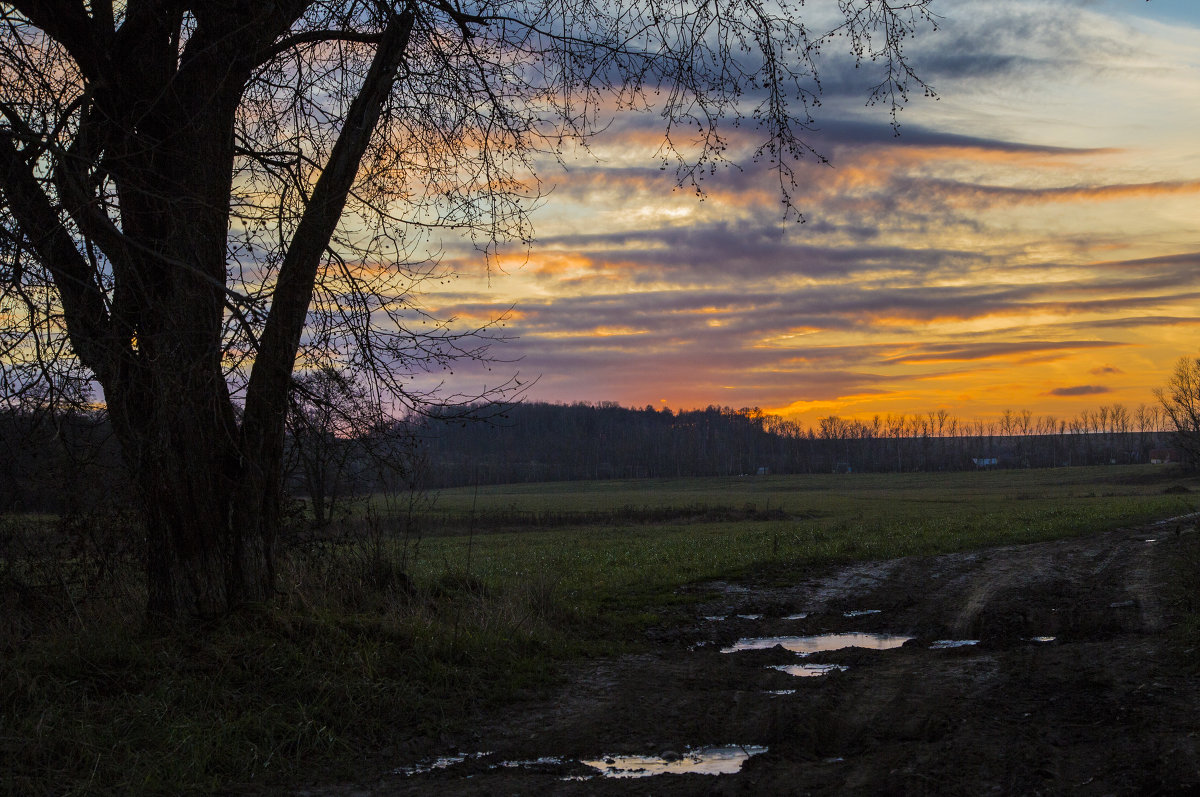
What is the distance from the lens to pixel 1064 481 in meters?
91.8

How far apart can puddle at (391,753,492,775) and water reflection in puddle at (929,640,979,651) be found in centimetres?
509

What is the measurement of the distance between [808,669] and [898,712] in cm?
176

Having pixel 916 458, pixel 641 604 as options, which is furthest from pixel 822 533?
pixel 916 458

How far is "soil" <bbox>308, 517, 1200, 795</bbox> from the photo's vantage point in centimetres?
479

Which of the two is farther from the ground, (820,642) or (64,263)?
(64,263)

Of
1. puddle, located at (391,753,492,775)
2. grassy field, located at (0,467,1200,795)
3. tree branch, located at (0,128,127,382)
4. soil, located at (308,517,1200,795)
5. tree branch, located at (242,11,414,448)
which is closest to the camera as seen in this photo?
soil, located at (308,517,1200,795)

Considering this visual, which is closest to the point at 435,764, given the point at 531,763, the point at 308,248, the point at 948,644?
Result: the point at 531,763

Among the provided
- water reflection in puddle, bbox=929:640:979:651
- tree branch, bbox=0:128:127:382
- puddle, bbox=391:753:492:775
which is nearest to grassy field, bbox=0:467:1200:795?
puddle, bbox=391:753:492:775

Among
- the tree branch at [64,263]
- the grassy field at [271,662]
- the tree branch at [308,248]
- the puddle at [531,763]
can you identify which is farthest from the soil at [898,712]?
the tree branch at [64,263]

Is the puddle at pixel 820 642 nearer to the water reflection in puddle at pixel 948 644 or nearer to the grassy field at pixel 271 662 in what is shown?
the water reflection in puddle at pixel 948 644

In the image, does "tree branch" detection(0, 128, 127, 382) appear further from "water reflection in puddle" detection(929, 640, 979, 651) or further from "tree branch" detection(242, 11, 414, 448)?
"water reflection in puddle" detection(929, 640, 979, 651)

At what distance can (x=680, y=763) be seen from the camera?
17.8ft

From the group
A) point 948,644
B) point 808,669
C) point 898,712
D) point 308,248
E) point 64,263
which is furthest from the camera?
point 948,644

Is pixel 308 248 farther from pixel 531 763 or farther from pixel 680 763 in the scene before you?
pixel 680 763
